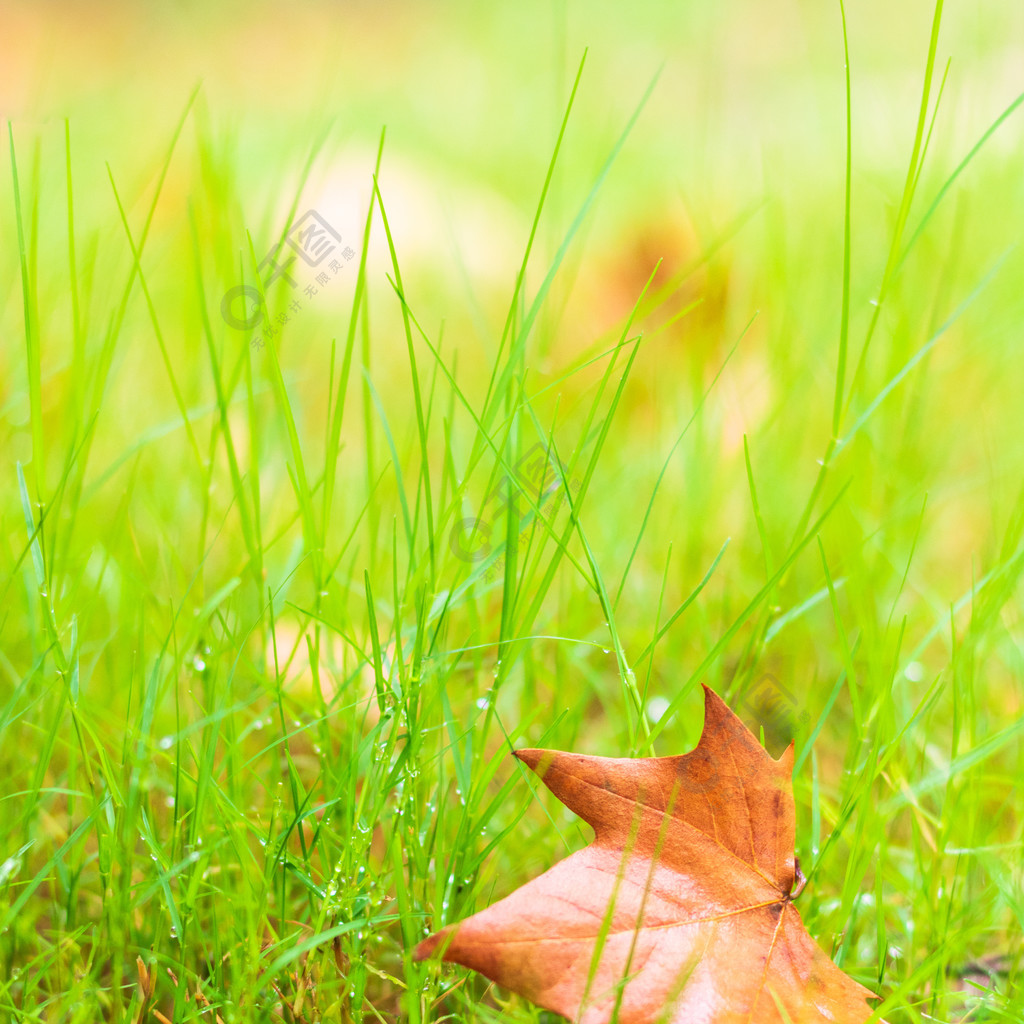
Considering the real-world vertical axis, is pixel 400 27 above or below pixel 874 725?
above

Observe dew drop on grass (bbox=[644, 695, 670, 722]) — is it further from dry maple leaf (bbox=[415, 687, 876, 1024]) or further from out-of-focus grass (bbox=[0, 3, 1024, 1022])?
dry maple leaf (bbox=[415, 687, 876, 1024])

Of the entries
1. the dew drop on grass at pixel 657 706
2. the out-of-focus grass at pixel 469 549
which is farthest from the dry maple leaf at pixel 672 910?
the dew drop on grass at pixel 657 706

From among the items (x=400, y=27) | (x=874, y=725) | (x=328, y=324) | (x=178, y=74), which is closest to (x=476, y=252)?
(x=328, y=324)

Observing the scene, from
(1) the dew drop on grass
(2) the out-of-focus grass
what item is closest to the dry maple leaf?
(2) the out-of-focus grass

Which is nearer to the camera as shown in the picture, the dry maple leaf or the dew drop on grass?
the dry maple leaf

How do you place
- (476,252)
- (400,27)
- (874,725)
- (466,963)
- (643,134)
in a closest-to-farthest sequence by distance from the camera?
(466,963), (874,725), (476,252), (643,134), (400,27)

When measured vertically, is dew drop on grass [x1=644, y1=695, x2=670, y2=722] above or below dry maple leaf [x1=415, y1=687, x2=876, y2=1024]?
below

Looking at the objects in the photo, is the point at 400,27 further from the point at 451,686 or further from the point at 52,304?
the point at 451,686
